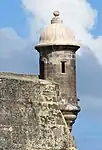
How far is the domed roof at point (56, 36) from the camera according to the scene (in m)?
21.4

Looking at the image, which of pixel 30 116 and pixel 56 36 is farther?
pixel 56 36

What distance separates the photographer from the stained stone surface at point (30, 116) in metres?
19.0

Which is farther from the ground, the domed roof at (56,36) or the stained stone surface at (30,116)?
the domed roof at (56,36)

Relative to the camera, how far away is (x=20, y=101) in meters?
19.3

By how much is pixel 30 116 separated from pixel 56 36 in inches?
118

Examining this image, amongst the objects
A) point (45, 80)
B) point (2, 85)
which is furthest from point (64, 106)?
point (2, 85)

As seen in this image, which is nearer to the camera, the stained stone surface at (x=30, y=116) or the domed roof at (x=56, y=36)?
the stained stone surface at (x=30, y=116)

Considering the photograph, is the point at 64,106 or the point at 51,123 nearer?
the point at 51,123

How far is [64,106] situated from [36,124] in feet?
5.99

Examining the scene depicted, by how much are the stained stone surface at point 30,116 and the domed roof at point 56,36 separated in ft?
5.29

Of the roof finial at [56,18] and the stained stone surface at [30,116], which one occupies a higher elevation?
the roof finial at [56,18]

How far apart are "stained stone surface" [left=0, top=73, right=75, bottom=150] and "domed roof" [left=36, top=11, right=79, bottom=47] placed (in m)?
1.61

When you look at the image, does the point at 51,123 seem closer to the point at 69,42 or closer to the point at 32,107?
the point at 32,107

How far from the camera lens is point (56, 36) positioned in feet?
70.4
